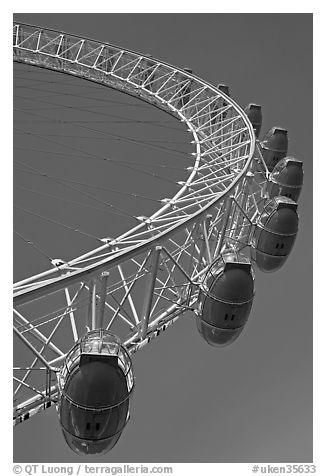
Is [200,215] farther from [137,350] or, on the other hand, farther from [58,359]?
[58,359]

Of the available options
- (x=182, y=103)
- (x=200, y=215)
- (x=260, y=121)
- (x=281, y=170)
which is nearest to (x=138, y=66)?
(x=182, y=103)

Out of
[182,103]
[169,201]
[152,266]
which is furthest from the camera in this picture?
[182,103]

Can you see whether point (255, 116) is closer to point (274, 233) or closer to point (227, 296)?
point (274, 233)

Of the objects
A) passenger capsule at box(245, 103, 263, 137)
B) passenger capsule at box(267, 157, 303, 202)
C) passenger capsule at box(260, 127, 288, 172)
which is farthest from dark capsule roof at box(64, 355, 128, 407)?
passenger capsule at box(245, 103, 263, 137)

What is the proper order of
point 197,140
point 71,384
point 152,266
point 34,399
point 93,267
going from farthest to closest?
1. point 197,140
2. point 152,266
3. point 34,399
4. point 93,267
5. point 71,384

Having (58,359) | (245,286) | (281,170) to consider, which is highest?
(281,170)

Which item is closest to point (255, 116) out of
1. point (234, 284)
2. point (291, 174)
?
point (291, 174)
